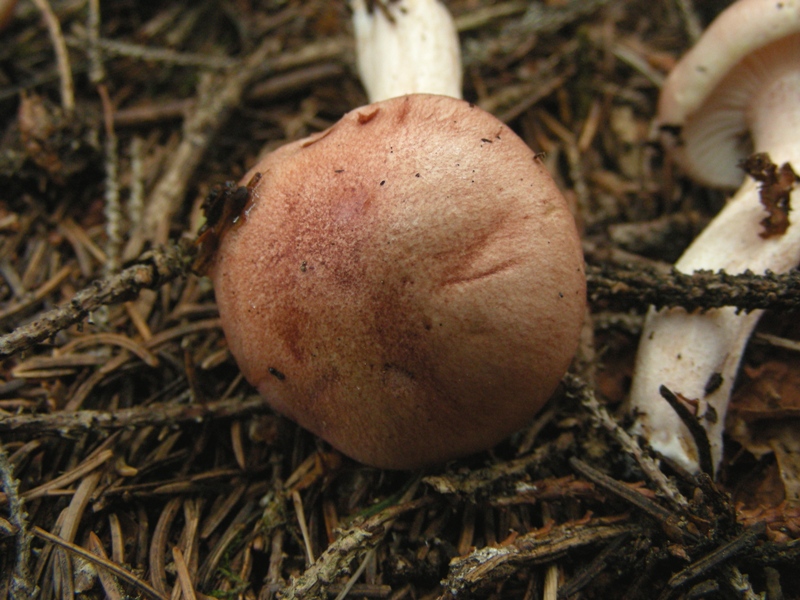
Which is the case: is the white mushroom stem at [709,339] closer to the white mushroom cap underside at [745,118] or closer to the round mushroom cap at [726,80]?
the white mushroom cap underside at [745,118]

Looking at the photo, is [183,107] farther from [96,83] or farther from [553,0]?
[553,0]

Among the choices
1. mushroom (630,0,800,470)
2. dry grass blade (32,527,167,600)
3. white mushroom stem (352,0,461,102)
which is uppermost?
white mushroom stem (352,0,461,102)

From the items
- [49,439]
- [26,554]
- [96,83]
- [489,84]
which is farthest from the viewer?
[489,84]

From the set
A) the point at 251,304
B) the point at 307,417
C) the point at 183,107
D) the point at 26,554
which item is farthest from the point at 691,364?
the point at 183,107

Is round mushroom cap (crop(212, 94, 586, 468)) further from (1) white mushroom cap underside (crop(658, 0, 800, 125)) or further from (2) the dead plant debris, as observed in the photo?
(1) white mushroom cap underside (crop(658, 0, 800, 125))

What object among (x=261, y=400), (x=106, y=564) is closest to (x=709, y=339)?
(x=261, y=400)

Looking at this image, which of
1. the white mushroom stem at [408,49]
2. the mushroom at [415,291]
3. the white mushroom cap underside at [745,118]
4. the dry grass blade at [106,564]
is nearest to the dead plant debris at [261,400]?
the dry grass blade at [106,564]

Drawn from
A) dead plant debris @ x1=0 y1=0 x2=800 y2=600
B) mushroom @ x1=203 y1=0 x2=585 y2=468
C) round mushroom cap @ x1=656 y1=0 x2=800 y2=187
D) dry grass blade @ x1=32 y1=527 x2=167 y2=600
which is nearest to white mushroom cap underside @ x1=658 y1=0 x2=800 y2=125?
round mushroom cap @ x1=656 y1=0 x2=800 y2=187
